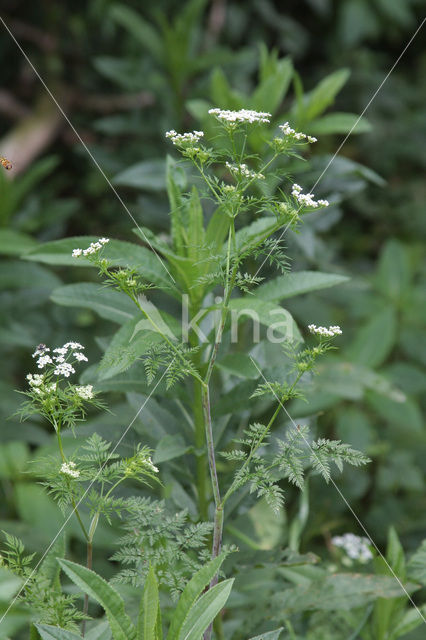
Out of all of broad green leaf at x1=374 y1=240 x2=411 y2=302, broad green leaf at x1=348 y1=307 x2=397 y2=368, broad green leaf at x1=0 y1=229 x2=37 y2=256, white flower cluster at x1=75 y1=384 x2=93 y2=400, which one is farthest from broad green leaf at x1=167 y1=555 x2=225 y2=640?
broad green leaf at x1=374 y1=240 x2=411 y2=302

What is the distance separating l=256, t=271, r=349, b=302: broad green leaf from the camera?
1062 millimetres

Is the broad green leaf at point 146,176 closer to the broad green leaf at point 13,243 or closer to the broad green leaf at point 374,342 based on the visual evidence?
the broad green leaf at point 13,243

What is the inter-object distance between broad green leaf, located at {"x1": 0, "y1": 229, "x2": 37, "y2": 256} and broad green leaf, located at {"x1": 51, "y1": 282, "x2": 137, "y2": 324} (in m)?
0.55

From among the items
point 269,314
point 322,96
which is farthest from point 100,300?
point 322,96

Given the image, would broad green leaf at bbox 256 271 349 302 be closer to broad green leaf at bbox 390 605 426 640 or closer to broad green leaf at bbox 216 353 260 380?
broad green leaf at bbox 216 353 260 380

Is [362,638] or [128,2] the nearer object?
[362,638]

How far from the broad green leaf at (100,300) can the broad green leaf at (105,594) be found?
0.46 m

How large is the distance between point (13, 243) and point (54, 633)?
3.77 ft

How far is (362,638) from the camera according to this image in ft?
3.69

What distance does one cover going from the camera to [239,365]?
103 cm

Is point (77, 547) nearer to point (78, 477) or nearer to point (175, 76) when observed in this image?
point (78, 477)

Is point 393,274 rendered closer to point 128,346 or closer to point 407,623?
point 407,623

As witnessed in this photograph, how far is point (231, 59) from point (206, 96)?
0.58ft

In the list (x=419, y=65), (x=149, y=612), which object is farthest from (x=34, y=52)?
(x=149, y=612)
